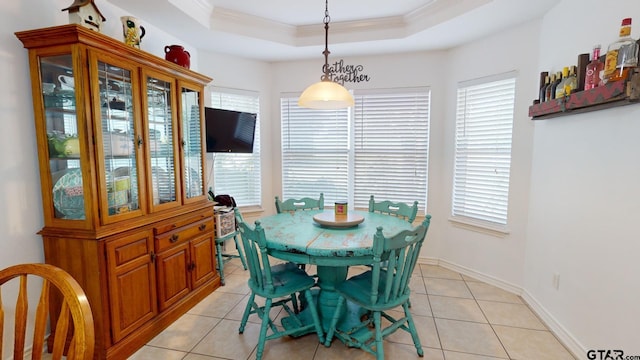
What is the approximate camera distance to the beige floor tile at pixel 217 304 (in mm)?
2641

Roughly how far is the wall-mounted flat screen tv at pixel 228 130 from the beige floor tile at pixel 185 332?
5.64ft

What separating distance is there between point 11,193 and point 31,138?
365 millimetres

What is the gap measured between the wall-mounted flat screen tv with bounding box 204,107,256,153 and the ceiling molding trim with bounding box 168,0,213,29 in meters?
0.86

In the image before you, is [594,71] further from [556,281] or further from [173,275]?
[173,275]

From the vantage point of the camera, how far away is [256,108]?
4012 mm

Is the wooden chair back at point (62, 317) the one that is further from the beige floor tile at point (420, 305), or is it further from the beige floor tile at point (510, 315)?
the beige floor tile at point (510, 315)

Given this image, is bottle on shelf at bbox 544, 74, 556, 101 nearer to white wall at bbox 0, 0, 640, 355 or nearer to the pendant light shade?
white wall at bbox 0, 0, 640, 355

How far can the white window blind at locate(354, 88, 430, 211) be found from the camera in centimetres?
371

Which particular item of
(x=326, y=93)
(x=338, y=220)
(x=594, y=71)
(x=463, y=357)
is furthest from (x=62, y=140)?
(x=594, y=71)

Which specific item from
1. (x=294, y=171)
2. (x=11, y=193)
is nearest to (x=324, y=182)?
(x=294, y=171)

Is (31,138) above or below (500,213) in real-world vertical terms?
above

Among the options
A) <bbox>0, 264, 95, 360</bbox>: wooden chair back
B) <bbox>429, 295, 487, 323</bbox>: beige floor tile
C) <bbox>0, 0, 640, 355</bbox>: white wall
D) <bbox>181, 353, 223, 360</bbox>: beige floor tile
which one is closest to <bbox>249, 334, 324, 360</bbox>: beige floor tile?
<bbox>181, 353, 223, 360</bbox>: beige floor tile

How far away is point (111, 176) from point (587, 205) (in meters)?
3.24

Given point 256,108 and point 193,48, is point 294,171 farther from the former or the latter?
point 193,48
